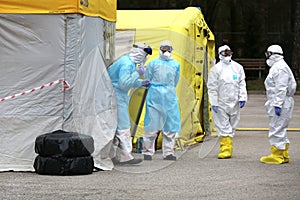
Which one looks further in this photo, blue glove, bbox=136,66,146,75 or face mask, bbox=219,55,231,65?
face mask, bbox=219,55,231,65

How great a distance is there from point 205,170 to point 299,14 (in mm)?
26006

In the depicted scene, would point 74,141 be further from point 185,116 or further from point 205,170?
point 185,116

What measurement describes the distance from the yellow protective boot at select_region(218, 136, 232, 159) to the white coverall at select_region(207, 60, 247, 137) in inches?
3.0

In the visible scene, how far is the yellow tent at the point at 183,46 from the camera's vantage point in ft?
50.7

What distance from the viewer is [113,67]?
Result: 1270 cm

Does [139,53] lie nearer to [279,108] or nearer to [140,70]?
[140,70]

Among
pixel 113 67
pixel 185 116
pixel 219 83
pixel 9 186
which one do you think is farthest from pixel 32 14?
pixel 185 116

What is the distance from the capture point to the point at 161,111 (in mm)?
13273

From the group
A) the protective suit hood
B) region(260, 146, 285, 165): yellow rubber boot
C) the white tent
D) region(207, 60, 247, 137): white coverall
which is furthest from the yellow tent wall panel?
region(260, 146, 285, 165): yellow rubber boot

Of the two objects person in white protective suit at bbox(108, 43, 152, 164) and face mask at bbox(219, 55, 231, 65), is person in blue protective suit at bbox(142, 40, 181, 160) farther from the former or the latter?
face mask at bbox(219, 55, 231, 65)

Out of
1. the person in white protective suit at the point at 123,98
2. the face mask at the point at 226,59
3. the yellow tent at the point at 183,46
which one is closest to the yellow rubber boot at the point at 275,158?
the face mask at the point at 226,59

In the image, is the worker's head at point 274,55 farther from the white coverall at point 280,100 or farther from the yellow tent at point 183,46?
the yellow tent at point 183,46

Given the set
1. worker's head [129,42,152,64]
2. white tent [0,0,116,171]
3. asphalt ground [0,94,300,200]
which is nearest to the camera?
asphalt ground [0,94,300,200]

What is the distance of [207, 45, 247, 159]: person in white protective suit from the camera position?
1375 cm
